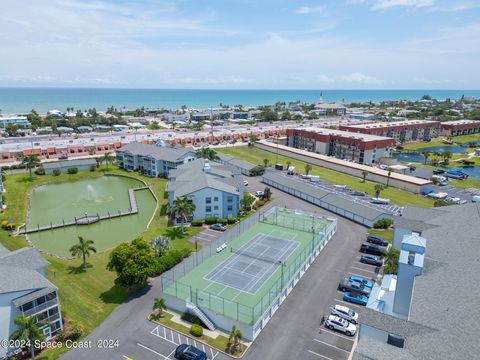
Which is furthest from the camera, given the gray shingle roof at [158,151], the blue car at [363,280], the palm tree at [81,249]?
the gray shingle roof at [158,151]

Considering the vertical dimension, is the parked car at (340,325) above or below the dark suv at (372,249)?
below

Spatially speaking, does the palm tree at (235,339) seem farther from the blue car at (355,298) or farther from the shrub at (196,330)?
the blue car at (355,298)

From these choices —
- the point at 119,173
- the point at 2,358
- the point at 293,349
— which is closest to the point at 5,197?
the point at 119,173

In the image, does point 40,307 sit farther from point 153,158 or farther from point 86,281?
point 153,158

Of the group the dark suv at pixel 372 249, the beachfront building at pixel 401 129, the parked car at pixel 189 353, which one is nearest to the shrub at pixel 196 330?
the parked car at pixel 189 353

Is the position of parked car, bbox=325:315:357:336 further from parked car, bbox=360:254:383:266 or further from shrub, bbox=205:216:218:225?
shrub, bbox=205:216:218:225
